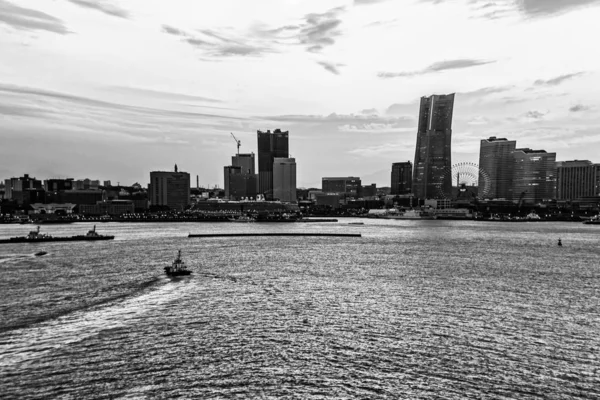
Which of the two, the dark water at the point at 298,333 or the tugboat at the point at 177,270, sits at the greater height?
the tugboat at the point at 177,270

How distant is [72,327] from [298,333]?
11992 mm

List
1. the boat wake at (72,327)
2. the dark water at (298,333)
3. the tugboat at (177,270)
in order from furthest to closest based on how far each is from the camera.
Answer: the tugboat at (177,270) < the boat wake at (72,327) < the dark water at (298,333)

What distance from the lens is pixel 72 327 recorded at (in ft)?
83.1

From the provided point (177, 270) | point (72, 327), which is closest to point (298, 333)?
point (72, 327)

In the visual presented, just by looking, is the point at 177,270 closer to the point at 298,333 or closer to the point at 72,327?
the point at 72,327

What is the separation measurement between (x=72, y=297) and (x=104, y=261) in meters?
21.3

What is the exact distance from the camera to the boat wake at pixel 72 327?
21453 mm

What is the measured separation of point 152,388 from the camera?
17.9m

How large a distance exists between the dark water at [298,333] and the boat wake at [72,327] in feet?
0.32

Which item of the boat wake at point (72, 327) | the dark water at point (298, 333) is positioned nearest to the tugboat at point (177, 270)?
the dark water at point (298, 333)

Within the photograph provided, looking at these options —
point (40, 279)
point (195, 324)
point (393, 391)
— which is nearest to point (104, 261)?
point (40, 279)

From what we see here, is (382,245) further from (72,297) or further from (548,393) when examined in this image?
(548,393)

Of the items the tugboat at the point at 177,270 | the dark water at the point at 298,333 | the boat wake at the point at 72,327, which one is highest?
the tugboat at the point at 177,270

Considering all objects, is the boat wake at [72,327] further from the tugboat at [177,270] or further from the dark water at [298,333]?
the tugboat at [177,270]
